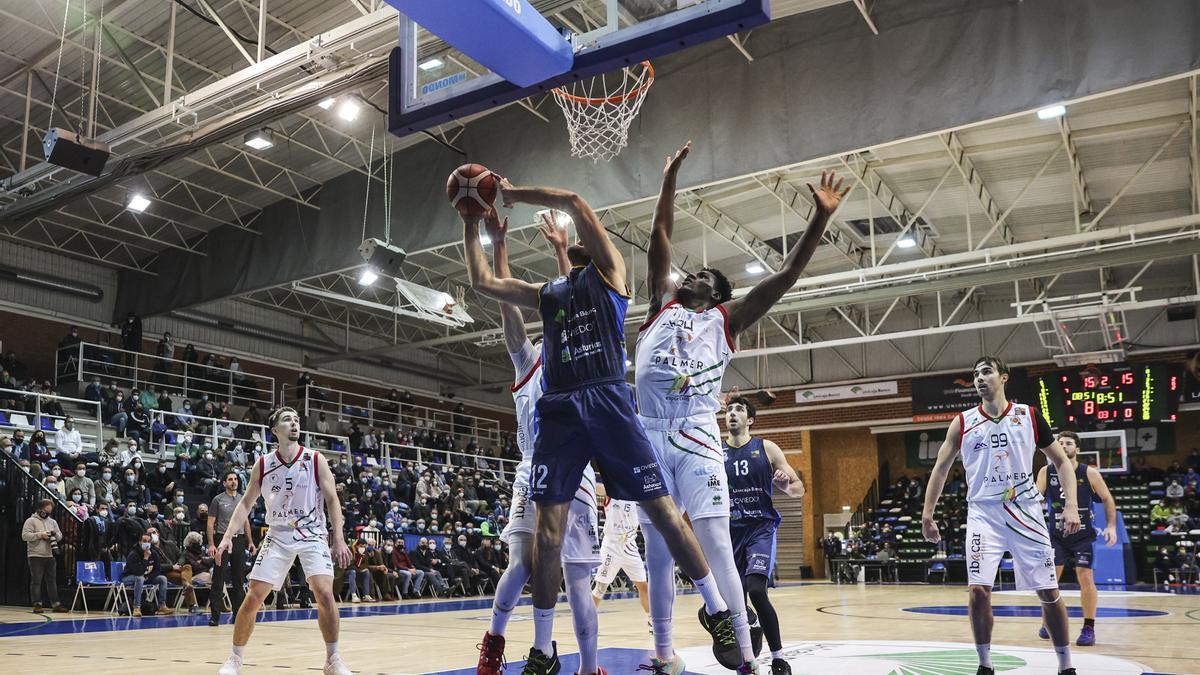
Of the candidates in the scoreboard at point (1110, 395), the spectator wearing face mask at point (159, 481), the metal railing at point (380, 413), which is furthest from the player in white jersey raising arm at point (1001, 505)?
the metal railing at point (380, 413)

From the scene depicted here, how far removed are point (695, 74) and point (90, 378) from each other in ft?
53.9

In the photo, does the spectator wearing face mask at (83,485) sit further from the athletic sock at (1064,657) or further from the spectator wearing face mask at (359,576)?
the athletic sock at (1064,657)

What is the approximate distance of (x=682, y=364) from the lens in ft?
16.4

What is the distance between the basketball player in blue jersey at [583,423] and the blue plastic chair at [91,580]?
12379 mm

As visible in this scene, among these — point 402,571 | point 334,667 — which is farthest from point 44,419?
point 334,667

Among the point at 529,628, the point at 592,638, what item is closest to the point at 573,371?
the point at 592,638

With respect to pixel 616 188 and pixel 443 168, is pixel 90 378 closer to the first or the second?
pixel 443 168

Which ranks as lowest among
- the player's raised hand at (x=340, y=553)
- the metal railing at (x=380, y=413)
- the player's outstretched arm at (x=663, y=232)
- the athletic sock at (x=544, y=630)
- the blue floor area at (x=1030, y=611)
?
the blue floor area at (x=1030, y=611)

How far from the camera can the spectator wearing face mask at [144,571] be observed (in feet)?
47.2

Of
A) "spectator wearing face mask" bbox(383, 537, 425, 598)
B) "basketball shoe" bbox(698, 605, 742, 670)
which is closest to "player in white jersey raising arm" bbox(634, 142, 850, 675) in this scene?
"basketball shoe" bbox(698, 605, 742, 670)

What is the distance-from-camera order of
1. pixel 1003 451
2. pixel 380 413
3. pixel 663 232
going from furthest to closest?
1. pixel 380 413
2. pixel 1003 451
3. pixel 663 232

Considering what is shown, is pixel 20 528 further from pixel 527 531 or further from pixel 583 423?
pixel 583 423

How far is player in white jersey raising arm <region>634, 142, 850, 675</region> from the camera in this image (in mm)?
4777

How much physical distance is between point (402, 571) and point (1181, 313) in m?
22.4
